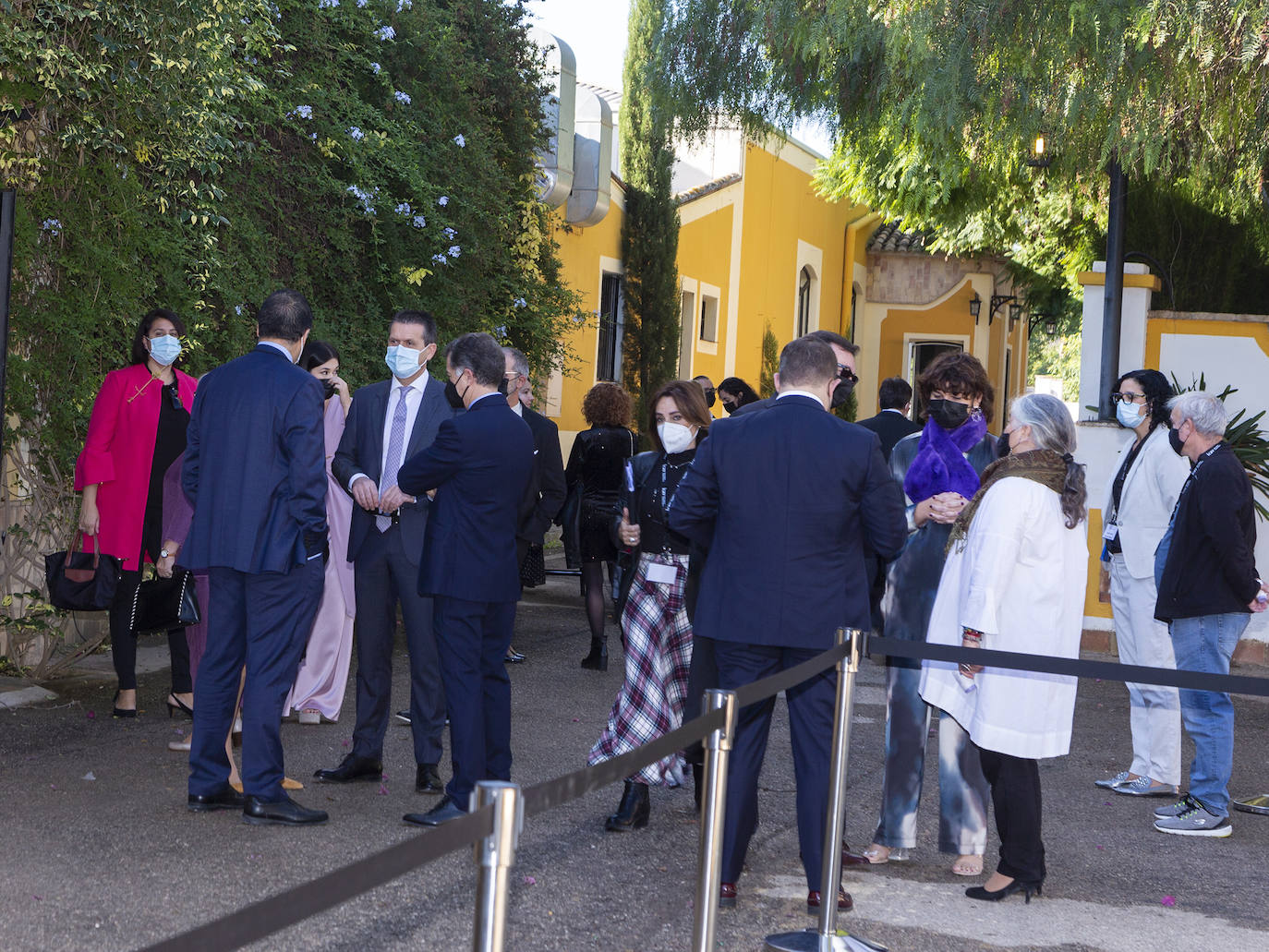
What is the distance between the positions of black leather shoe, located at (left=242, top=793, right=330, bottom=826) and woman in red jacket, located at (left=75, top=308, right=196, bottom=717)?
70.8 inches

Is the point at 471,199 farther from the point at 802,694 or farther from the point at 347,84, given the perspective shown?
the point at 802,694

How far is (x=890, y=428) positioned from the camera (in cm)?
719

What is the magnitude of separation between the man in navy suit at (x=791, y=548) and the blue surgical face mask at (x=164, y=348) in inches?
124

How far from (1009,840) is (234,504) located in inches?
119

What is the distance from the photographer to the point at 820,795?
4703 mm

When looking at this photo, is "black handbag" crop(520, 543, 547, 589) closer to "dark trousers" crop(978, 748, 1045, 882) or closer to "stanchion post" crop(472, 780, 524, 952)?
"dark trousers" crop(978, 748, 1045, 882)

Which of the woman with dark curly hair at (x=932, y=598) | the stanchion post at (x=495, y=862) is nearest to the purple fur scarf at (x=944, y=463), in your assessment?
the woman with dark curly hair at (x=932, y=598)

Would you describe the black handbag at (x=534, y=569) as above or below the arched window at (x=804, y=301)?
below

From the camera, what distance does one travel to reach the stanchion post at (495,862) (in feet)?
7.78

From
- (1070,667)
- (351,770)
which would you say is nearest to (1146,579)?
(1070,667)

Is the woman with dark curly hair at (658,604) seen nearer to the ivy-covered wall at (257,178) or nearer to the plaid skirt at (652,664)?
the plaid skirt at (652,664)

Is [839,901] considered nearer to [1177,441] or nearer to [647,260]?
[1177,441]

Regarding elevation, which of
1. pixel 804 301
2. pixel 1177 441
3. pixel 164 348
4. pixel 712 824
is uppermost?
pixel 804 301

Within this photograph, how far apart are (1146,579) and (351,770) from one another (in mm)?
3791
